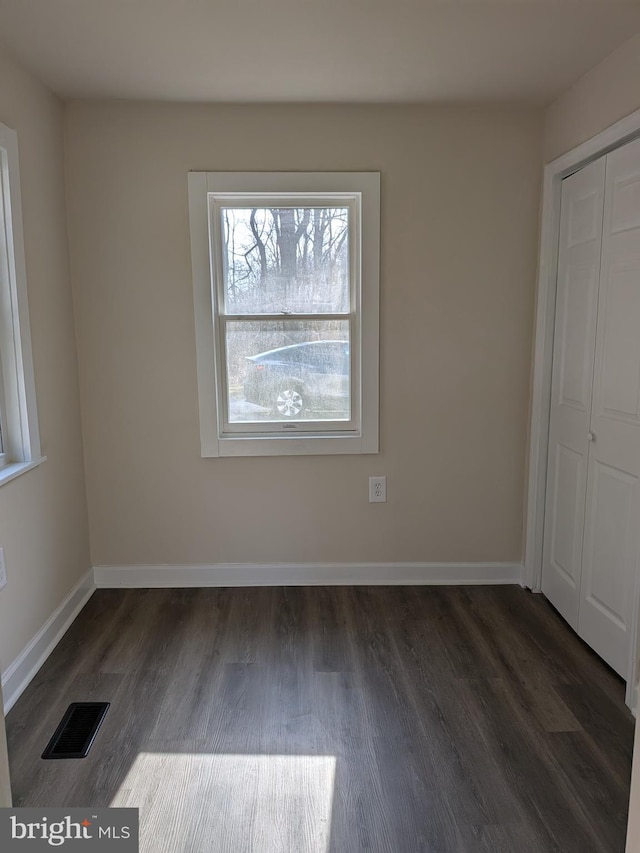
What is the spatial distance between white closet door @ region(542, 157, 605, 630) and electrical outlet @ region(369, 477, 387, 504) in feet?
2.77

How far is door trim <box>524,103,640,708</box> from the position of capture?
2.78 m

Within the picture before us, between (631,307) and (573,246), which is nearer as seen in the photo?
(631,307)

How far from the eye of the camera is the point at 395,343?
3.02 m

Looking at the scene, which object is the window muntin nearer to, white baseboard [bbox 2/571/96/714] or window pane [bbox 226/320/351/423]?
window pane [bbox 226/320/351/423]

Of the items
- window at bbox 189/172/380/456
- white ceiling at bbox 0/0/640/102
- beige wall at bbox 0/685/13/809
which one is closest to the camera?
beige wall at bbox 0/685/13/809

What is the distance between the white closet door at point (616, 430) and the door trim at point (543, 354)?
355mm

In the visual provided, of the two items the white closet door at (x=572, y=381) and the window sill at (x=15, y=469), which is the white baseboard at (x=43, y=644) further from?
the white closet door at (x=572, y=381)

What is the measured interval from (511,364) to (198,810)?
2413mm

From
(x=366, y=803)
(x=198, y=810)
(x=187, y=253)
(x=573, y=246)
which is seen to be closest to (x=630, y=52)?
(x=573, y=246)

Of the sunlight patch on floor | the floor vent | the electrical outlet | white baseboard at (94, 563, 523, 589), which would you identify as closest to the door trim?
white baseboard at (94, 563, 523, 589)

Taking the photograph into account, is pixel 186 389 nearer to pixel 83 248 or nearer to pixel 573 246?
pixel 83 248

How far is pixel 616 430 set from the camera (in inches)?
92.7

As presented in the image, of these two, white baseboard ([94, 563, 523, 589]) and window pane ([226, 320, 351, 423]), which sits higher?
window pane ([226, 320, 351, 423])

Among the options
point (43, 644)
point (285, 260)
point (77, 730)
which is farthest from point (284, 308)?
point (77, 730)
